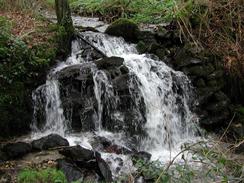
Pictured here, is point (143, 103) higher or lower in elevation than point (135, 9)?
lower

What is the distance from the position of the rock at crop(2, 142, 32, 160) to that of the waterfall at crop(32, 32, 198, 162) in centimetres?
121

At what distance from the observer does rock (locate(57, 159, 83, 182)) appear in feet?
23.5

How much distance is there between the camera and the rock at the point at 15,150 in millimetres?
7973

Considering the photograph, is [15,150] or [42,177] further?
[15,150]

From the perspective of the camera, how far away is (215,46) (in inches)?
430

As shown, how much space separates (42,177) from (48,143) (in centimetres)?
172

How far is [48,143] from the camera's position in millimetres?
8242

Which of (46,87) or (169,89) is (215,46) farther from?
(46,87)

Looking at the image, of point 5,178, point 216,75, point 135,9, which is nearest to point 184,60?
point 216,75

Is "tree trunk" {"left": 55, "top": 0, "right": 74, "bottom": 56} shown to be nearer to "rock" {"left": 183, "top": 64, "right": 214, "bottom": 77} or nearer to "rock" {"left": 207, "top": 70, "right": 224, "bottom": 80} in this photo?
"rock" {"left": 183, "top": 64, "right": 214, "bottom": 77}

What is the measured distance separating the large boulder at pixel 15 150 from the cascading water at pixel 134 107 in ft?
3.51

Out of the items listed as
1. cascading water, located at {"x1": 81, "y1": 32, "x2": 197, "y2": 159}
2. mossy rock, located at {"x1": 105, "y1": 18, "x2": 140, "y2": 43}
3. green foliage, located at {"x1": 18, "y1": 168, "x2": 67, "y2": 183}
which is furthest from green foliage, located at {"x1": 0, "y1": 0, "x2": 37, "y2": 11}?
green foliage, located at {"x1": 18, "y1": 168, "x2": 67, "y2": 183}

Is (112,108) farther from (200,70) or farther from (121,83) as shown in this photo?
(200,70)

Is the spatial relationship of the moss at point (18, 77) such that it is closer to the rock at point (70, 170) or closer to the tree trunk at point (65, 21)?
the tree trunk at point (65, 21)
